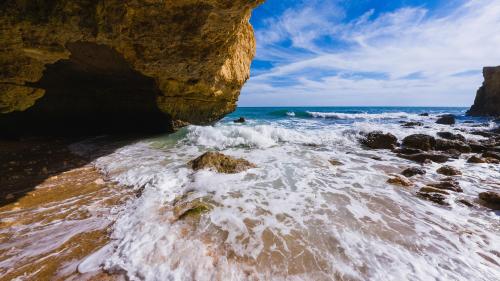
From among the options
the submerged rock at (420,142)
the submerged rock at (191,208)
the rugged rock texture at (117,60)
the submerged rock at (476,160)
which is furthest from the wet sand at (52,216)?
the submerged rock at (420,142)

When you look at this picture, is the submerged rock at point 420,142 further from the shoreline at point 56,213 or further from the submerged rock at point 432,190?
the submerged rock at point 432,190

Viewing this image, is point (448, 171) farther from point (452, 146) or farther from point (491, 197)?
point (452, 146)

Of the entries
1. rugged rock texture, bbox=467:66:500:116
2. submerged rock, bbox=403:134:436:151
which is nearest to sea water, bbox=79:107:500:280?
submerged rock, bbox=403:134:436:151

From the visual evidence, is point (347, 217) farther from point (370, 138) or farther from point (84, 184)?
point (370, 138)

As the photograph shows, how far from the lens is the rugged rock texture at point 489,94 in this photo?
28008 millimetres

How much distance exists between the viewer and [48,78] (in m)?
6.51

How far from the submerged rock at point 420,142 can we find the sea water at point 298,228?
8.77 feet

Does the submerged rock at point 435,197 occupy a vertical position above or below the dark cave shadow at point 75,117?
below

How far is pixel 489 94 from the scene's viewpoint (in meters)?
29.5

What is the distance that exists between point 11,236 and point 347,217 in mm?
4276

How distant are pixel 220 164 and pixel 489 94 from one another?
40.2 meters

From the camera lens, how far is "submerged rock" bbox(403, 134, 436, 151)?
8.30m

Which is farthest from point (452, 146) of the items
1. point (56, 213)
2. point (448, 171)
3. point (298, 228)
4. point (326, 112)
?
point (326, 112)

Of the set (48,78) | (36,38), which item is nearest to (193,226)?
(36,38)
